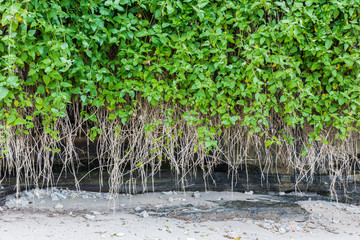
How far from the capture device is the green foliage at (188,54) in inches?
91.4

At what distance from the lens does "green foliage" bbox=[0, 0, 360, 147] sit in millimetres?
2320

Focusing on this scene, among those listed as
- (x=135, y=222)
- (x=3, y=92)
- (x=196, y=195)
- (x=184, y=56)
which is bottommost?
(x=135, y=222)

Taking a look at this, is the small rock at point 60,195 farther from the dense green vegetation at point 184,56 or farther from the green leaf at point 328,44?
the green leaf at point 328,44

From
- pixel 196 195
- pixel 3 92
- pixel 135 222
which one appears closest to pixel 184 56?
pixel 3 92

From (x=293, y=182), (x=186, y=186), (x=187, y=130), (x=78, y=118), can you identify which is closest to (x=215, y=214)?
(x=186, y=186)

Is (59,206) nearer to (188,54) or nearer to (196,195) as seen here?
(196,195)

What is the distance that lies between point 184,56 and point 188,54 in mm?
53

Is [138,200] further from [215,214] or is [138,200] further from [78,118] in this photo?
[78,118]

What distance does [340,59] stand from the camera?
Answer: 8.45 feet

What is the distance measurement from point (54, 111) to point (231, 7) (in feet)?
5.24

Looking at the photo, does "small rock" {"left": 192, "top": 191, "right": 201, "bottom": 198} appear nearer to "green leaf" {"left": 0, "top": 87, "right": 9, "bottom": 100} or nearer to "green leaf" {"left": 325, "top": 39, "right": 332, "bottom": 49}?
"green leaf" {"left": 325, "top": 39, "right": 332, "bottom": 49}

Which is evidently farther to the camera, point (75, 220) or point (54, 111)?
point (75, 220)

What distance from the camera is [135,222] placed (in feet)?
10.4

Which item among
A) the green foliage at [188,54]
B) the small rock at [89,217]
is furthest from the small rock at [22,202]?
the green foliage at [188,54]
